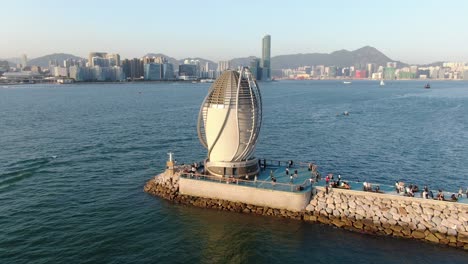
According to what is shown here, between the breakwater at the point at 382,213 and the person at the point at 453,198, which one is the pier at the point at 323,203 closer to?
the breakwater at the point at 382,213

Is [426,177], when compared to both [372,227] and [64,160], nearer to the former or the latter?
[372,227]

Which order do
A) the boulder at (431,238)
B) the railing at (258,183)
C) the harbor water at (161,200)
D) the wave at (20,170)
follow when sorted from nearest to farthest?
1. the harbor water at (161,200)
2. the boulder at (431,238)
3. the railing at (258,183)
4. the wave at (20,170)

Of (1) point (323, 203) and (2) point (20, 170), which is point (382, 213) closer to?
(1) point (323, 203)

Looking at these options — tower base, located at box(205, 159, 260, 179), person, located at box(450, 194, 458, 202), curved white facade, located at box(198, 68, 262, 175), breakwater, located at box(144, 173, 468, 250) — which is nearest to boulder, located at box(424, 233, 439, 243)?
breakwater, located at box(144, 173, 468, 250)

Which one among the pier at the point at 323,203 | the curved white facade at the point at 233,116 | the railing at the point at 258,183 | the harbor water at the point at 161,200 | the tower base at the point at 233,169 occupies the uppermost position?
the curved white facade at the point at 233,116

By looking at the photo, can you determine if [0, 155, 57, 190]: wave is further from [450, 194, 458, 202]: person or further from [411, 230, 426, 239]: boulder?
[450, 194, 458, 202]: person

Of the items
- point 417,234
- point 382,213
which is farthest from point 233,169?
point 417,234

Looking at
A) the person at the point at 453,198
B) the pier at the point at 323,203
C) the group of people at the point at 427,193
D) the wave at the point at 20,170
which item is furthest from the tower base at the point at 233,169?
the wave at the point at 20,170

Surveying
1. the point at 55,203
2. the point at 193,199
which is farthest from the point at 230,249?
the point at 55,203
